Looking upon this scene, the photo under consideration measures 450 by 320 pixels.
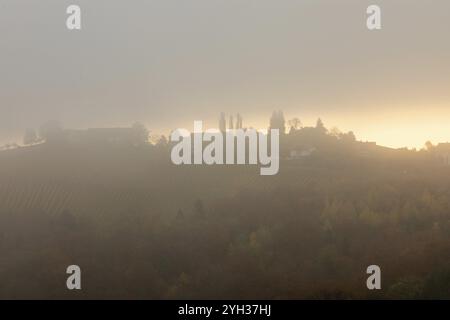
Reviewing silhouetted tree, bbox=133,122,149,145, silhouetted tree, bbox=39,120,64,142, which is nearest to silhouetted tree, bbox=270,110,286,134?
silhouetted tree, bbox=133,122,149,145

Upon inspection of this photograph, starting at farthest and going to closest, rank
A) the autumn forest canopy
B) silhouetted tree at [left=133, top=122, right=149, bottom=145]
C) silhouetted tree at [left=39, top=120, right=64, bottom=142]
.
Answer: silhouetted tree at [left=133, top=122, right=149, bottom=145]
silhouetted tree at [left=39, top=120, right=64, bottom=142]
the autumn forest canopy

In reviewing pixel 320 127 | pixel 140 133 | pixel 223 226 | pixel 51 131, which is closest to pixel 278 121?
pixel 320 127

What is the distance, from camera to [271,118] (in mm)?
97000

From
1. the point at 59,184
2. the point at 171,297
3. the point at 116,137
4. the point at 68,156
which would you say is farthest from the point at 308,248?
the point at 116,137

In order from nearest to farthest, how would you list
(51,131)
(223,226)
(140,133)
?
(223,226) → (51,131) → (140,133)

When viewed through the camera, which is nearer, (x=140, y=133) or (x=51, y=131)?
(x=51, y=131)

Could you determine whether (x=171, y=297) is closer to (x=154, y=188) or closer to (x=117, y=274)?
(x=117, y=274)

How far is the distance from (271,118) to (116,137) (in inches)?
1149

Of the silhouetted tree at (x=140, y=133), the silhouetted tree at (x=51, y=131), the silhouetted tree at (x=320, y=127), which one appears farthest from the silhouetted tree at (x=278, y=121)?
the silhouetted tree at (x=51, y=131)

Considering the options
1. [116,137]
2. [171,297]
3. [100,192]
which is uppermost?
[116,137]

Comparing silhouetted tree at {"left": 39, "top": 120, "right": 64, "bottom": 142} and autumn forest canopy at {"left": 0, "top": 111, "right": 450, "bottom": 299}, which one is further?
silhouetted tree at {"left": 39, "top": 120, "right": 64, "bottom": 142}

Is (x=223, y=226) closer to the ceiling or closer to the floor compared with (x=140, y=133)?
closer to the floor

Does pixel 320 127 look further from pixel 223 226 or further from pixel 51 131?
pixel 223 226

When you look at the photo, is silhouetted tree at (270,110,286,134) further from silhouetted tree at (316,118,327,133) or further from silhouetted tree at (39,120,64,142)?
silhouetted tree at (39,120,64,142)
